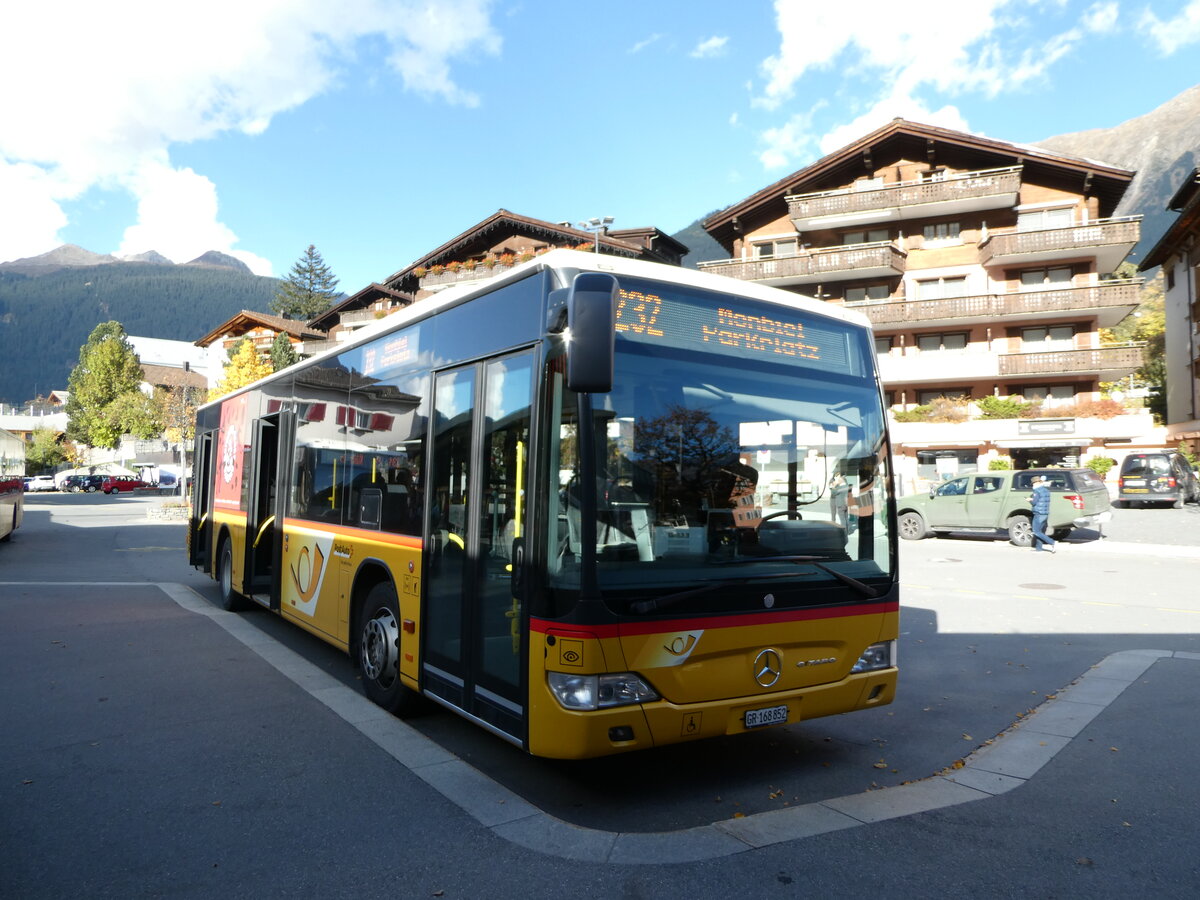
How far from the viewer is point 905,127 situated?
42125 millimetres

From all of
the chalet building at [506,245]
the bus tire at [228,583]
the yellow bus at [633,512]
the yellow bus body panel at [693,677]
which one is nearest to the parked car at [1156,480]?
the chalet building at [506,245]

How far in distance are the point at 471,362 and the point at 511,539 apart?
1269 millimetres

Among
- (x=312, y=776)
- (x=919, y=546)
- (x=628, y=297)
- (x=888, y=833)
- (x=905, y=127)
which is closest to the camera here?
(x=888, y=833)

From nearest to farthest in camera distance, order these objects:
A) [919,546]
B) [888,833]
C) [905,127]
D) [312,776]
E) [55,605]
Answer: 1. [888,833]
2. [312,776]
3. [55,605]
4. [919,546]
5. [905,127]

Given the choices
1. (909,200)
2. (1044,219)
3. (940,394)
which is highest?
(909,200)

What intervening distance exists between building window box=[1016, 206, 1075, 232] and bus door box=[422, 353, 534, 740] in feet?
137

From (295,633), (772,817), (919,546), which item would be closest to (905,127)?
(919,546)

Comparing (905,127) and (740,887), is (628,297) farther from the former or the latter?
(905,127)

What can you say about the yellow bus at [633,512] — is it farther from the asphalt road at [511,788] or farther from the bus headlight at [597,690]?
the asphalt road at [511,788]

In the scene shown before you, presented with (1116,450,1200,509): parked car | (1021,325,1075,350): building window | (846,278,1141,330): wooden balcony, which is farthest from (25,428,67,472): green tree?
(1116,450,1200,509): parked car

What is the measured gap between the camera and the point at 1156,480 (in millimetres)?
30719

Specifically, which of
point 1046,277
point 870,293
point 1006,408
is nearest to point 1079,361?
point 1006,408

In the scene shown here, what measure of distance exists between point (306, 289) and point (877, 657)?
341 feet

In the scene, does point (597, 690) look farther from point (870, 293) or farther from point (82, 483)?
point (82, 483)
